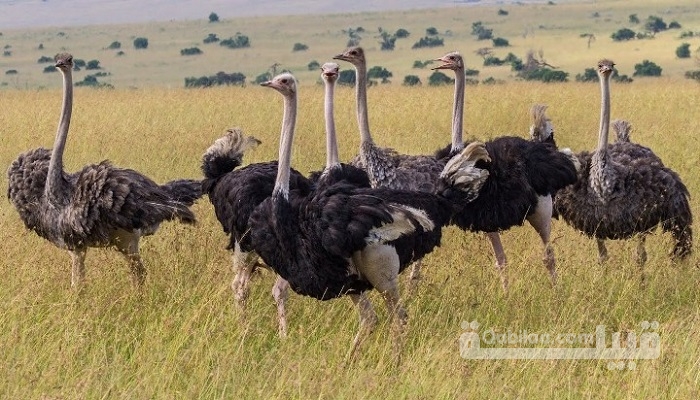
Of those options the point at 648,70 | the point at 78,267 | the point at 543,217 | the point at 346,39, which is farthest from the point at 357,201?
the point at 346,39

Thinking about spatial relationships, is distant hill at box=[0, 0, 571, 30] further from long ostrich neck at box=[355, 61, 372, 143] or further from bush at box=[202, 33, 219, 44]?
long ostrich neck at box=[355, 61, 372, 143]

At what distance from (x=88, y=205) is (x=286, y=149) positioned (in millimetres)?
1498

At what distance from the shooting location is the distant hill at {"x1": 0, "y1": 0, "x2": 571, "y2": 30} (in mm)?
130000

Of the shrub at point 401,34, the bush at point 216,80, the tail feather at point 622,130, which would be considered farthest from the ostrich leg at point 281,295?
the shrub at point 401,34

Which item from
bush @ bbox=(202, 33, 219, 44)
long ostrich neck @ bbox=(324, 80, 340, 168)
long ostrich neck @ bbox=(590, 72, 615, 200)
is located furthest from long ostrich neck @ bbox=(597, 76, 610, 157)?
bush @ bbox=(202, 33, 219, 44)

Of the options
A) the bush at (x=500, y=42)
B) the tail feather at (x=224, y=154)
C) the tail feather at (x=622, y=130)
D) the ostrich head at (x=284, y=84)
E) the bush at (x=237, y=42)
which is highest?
the ostrich head at (x=284, y=84)

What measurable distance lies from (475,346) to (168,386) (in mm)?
1602

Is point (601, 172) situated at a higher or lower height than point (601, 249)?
higher

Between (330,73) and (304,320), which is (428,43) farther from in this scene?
(304,320)

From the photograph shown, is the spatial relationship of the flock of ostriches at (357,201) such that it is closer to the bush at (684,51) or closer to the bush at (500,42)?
the bush at (684,51)

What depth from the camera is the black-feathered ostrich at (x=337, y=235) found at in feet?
18.3

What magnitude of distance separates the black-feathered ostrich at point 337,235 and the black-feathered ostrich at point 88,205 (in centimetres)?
113

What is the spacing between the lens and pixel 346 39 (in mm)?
70812

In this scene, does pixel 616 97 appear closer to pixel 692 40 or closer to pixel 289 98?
pixel 289 98
